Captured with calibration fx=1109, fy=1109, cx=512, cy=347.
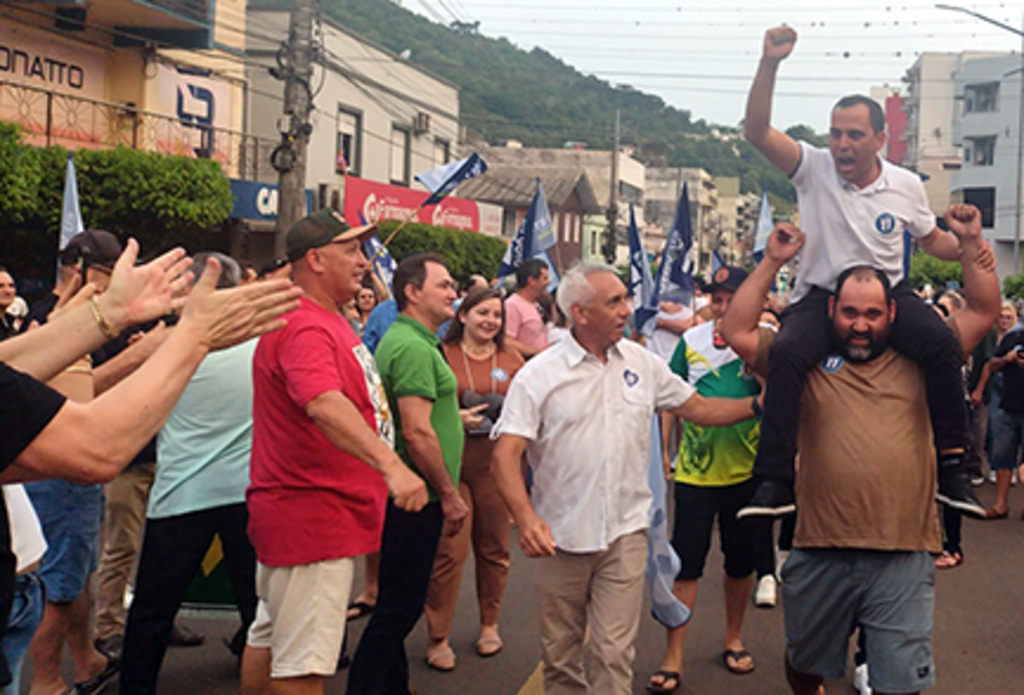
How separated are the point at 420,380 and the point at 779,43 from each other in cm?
210

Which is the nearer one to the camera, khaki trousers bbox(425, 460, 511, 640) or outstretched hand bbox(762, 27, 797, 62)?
outstretched hand bbox(762, 27, 797, 62)

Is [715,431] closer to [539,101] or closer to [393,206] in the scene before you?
[393,206]

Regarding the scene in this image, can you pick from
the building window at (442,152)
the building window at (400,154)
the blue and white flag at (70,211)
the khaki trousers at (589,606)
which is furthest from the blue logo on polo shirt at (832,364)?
the building window at (442,152)

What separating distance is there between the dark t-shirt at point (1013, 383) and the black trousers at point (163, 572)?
8.27m

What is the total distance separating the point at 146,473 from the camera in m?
5.97

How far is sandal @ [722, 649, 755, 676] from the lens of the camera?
5996 millimetres

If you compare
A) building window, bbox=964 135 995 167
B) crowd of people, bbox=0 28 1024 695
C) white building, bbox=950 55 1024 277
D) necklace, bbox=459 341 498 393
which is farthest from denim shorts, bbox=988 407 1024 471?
building window, bbox=964 135 995 167

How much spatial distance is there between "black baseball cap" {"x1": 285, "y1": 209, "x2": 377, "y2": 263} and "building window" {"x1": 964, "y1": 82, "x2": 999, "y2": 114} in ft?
241

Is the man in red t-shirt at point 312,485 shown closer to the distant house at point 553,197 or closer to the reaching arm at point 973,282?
the reaching arm at point 973,282

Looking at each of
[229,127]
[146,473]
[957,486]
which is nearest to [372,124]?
[229,127]

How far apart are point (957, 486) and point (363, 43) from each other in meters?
31.5

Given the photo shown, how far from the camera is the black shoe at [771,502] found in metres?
4.23

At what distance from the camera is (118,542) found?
19.3ft

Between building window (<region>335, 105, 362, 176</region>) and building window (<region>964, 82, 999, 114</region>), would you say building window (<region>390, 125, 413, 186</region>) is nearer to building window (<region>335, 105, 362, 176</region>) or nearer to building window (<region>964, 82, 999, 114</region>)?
building window (<region>335, 105, 362, 176</region>)
